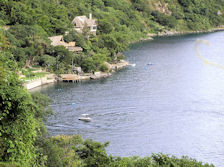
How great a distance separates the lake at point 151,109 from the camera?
38688mm

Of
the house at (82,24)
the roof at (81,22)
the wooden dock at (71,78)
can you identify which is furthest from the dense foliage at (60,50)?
the roof at (81,22)

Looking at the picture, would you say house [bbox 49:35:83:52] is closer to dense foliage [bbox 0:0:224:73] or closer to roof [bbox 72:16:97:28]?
dense foliage [bbox 0:0:224:73]

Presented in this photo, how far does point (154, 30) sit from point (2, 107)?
383 feet

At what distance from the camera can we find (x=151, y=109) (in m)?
49.0

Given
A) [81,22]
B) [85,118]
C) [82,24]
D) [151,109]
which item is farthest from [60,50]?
[85,118]

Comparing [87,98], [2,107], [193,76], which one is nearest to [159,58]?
[193,76]

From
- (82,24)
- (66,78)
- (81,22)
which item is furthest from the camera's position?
(81,22)

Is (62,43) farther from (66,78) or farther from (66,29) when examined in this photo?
(66,78)

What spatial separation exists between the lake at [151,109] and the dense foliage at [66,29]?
603 centimetres

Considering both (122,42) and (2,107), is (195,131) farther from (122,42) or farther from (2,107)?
(122,42)

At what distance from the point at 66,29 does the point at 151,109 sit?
117 feet

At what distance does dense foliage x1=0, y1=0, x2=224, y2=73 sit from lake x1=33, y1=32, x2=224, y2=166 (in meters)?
6.03

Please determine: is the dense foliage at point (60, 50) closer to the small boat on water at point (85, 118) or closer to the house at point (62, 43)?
the house at point (62, 43)

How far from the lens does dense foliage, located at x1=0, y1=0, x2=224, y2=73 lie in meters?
65.1
